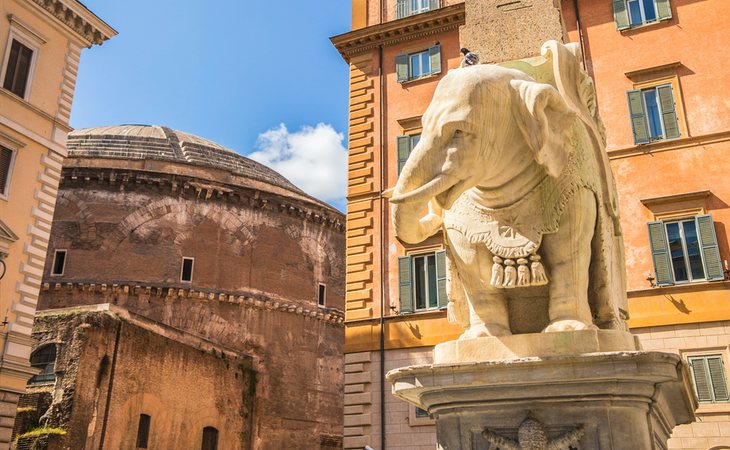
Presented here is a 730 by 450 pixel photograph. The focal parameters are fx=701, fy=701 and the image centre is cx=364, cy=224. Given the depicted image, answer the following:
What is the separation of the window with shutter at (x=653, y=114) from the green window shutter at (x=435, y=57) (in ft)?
15.9

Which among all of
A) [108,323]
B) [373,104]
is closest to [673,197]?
[373,104]

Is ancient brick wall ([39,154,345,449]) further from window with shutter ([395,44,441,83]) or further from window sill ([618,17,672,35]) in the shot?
window sill ([618,17,672,35])

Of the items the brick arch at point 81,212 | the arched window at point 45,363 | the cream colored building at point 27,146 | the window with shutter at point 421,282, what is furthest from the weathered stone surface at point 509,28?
the brick arch at point 81,212

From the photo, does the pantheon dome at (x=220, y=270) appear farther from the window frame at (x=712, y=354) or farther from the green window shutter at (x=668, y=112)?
the green window shutter at (x=668, y=112)

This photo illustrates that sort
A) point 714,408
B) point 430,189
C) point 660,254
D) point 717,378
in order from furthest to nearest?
point 660,254, point 717,378, point 714,408, point 430,189

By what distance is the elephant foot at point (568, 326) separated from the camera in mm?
3291

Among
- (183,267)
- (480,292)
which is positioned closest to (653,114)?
(480,292)

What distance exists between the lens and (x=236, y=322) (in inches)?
1079

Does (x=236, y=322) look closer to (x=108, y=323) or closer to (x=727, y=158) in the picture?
(x=108, y=323)

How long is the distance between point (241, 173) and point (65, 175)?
6.96 m

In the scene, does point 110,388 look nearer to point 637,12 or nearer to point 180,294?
point 180,294

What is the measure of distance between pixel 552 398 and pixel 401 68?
16407mm

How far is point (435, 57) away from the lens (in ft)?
60.2

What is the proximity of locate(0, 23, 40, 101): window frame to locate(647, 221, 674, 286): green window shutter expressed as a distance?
14.5 m
